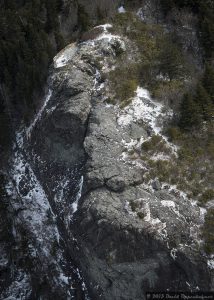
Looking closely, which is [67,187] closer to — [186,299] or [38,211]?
[38,211]

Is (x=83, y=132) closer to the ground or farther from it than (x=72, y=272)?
farther from it

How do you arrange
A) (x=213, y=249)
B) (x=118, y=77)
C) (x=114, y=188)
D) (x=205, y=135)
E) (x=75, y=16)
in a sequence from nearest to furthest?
(x=213, y=249) < (x=114, y=188) < (x=205, y=135) < (x=118, y=77) < (x=75, y=16)

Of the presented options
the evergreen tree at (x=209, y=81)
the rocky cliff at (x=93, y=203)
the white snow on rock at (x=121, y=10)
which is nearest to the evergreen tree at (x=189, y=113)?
the rocky cliff at (x=93, y=203)

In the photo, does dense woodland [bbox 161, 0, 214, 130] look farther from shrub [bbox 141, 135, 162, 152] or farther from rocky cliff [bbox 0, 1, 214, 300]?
shrub [bbox 141, 135, 162, 152]

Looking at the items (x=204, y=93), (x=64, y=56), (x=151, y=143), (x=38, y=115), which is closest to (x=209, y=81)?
(x=204, y=93)

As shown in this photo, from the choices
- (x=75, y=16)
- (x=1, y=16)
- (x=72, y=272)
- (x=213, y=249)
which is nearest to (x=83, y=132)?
(x=72, y=272)

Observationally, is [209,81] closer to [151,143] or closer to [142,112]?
[142,112]

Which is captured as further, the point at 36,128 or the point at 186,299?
the point at 36,128
